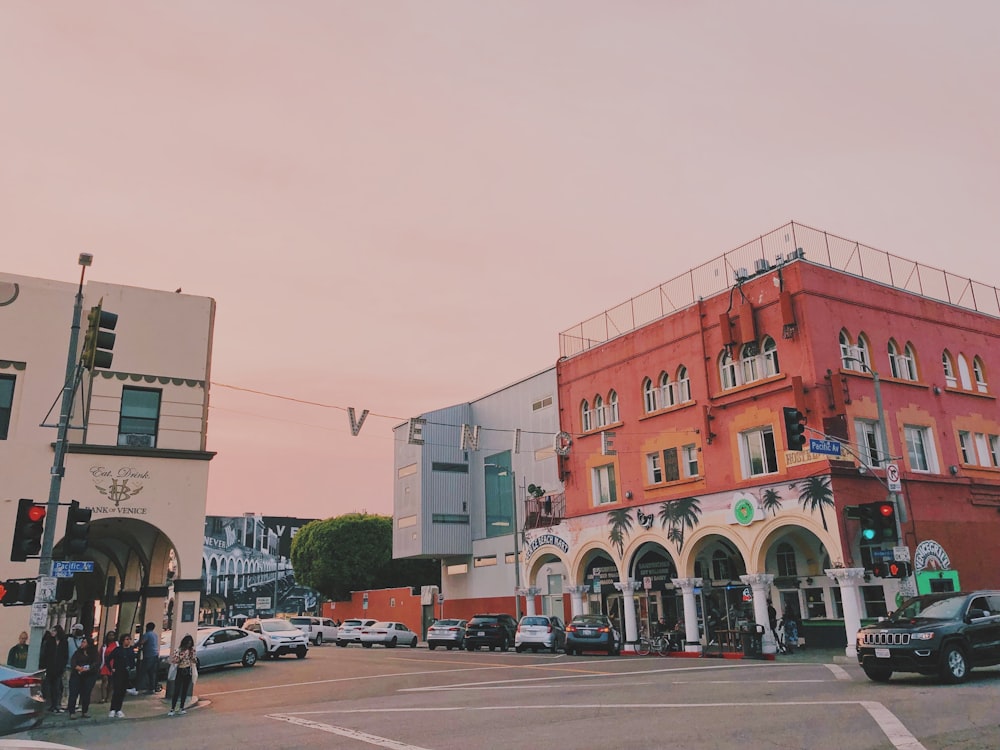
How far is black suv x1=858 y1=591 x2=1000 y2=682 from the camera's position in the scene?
1385 centimetres

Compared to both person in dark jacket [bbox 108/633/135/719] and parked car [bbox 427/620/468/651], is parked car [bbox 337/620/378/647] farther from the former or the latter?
person in dark jacket [bbox 108/633/135/719]

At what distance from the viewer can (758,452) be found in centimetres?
2888

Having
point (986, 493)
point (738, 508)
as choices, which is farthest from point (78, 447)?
point (986, 493)

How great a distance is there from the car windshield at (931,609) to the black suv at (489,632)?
2135cm

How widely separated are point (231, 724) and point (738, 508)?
19.5 meters

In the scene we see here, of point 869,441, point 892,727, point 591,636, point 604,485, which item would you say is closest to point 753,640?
point 591,636

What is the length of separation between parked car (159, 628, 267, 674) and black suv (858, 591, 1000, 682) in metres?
20.5

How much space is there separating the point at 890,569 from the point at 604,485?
677 inches

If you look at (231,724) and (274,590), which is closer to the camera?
(231,724)

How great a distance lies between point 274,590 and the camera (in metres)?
85.6

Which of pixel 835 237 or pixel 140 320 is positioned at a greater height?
pixel 835 237

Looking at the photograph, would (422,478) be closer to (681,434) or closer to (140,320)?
(681,434)

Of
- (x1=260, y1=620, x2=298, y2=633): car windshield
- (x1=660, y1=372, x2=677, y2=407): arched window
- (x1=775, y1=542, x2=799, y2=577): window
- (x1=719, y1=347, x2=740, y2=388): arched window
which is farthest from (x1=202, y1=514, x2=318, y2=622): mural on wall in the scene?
(x1=719, y1=347, x2=740, y2=388): arched window

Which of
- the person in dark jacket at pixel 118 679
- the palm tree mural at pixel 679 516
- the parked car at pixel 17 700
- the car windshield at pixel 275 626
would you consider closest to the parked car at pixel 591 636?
the palm tree mural at pixel 679 516
